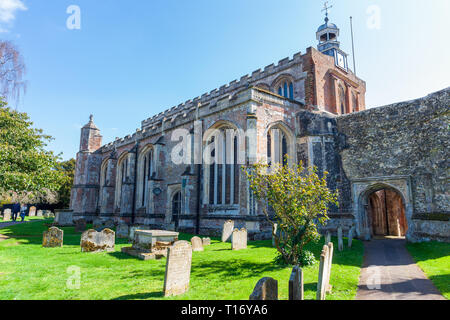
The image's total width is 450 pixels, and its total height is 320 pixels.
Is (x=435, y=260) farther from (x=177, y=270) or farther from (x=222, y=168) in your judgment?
(x=222, y=168)

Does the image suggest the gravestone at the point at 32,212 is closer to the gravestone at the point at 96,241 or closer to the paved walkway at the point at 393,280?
the gravestone at the point at 96,241

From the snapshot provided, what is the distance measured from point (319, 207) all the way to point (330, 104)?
14022 millimetres

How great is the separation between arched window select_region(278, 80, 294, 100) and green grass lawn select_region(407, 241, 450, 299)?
1211cm

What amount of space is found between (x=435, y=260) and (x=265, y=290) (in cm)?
828

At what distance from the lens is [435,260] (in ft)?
28.9

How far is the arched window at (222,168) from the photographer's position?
52.7 feet

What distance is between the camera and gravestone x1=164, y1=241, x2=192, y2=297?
5.04 meters

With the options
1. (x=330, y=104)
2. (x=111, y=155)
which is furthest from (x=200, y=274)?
(x=111, y=155)

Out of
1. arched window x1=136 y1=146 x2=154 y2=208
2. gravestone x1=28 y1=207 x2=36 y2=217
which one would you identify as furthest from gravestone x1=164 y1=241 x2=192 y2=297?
gravestone x1=28 y1=207 x2=36 y2=217

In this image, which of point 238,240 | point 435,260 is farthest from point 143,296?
point 435,260

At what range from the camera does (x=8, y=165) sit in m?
12.2

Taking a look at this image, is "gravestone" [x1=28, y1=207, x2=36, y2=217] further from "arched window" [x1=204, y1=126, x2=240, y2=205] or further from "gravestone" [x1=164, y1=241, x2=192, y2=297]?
"gravestone" [x1=164, y1=241, x2=192, y2=297]

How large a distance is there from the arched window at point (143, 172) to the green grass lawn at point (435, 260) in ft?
61.5
